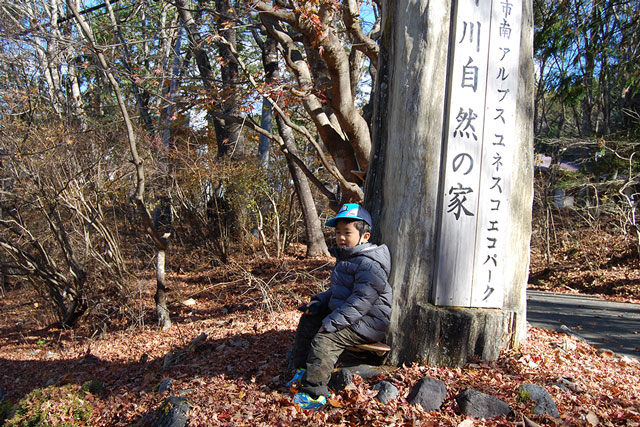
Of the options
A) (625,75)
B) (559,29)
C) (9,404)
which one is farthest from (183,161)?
(625,75)

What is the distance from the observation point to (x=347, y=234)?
3617 mm

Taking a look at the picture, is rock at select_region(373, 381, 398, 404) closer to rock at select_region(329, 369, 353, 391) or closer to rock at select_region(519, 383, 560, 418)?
rock at select_region(329, 369, 353, 391)

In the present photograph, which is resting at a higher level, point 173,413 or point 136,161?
point 136,161

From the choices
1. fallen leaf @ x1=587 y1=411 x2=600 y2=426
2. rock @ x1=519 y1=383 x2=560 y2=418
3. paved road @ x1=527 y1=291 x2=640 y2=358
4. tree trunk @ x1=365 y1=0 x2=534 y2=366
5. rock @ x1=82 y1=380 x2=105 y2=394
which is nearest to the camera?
fallen leaf @ x1=587 y1=411 x2=600 y2=426

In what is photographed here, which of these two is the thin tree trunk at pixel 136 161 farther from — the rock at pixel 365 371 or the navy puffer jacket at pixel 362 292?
the rock at pixel 365 371

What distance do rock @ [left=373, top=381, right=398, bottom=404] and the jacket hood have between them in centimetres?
81

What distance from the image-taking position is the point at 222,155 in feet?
38.1

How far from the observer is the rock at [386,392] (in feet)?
10.5

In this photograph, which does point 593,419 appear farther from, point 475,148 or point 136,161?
point 136,161

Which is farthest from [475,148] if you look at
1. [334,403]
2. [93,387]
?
[93,387]

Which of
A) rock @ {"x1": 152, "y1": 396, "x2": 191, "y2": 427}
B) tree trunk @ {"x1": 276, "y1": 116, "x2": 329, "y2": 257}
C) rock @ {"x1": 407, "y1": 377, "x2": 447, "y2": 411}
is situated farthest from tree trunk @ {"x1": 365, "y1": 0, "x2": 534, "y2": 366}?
tree trunk @ {"x1": 276, "y1": 116, "x2": 329, "y2": 257}

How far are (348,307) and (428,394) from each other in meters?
0.77

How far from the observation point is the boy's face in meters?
3.61

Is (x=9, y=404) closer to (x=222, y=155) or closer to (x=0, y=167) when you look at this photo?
(x=0, y=167)
